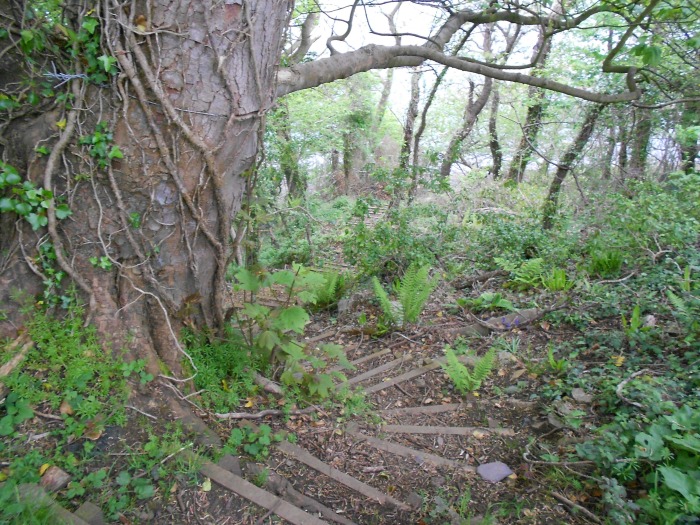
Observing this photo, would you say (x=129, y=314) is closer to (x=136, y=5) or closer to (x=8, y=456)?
(x=8, y=456)

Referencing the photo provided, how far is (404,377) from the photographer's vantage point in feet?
12.6

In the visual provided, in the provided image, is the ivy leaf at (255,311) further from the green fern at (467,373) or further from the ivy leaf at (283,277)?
the green fern at (467,373)

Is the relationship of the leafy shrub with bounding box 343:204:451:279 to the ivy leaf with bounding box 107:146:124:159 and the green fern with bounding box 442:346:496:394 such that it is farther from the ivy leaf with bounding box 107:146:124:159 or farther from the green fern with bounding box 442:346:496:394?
the ivy leaf with bounding box 107:146:124:159

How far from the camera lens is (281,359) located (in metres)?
3.13

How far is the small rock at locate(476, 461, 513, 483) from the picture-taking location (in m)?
2.63

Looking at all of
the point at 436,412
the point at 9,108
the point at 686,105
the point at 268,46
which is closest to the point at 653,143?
the point at 686,105

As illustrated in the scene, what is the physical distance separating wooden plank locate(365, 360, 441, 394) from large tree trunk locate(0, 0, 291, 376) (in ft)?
5.30

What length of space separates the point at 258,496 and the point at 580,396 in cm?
226

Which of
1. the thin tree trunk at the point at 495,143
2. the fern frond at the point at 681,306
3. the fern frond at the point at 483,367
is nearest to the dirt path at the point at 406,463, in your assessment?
the fern frond at the point at 483,367

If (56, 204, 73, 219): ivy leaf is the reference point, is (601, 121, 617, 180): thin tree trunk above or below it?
above

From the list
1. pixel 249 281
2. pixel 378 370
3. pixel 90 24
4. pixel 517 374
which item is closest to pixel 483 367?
pixel 517 374

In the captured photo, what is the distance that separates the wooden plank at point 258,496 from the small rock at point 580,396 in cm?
197

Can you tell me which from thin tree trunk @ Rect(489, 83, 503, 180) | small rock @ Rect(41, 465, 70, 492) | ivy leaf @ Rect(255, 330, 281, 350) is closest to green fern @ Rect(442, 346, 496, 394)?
ivy leaf @ Rect(255, 330, 281, 350)

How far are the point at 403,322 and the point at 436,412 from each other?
1.43 meters
